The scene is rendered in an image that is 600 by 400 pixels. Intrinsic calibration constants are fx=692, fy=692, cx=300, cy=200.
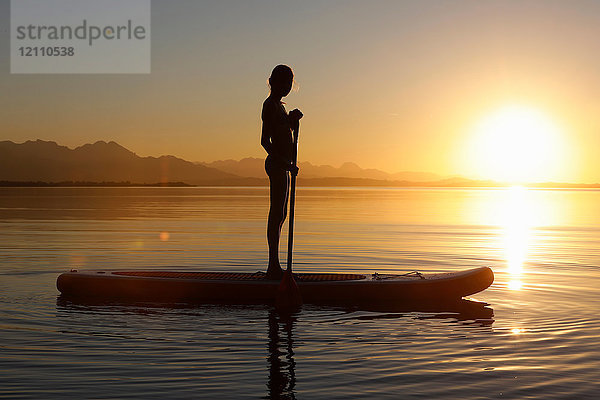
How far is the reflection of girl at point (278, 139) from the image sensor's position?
1033cm

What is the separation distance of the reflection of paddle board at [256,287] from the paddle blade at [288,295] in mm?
340

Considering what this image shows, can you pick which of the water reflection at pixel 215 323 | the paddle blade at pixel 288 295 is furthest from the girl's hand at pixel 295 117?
the water reflection at pixel 215 323

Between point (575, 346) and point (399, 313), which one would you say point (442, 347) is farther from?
point (399, 313)

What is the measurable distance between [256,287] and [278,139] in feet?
7.28

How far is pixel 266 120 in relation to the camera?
10336 millimetres

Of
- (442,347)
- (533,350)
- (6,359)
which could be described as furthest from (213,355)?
(533,350)

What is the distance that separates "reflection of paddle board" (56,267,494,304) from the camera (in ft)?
33.4

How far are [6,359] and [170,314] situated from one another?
277 centimetres

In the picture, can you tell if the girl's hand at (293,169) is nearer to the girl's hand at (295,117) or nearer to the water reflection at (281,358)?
the girl's hand at (295,117)

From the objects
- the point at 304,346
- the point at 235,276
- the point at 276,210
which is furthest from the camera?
the point at 235,276

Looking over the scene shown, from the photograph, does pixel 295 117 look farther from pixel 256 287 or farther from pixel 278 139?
pixel 256 287

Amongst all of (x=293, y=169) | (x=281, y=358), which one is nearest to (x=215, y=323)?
(x=281, y=358)

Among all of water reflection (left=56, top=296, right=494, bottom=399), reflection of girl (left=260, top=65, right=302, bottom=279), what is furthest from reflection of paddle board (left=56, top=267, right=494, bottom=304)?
reflection of girl (left=260, top=65, right=302, bottom=279)

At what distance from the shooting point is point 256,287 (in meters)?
10.2
